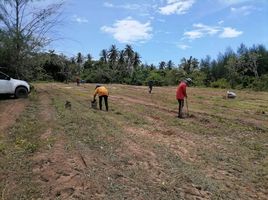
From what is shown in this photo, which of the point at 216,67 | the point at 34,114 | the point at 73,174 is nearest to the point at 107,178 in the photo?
the point at 73,174

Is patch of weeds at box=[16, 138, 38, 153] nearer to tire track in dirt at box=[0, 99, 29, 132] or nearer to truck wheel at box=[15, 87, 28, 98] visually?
tire track in dirt at box=[0, 99, 29, 132]

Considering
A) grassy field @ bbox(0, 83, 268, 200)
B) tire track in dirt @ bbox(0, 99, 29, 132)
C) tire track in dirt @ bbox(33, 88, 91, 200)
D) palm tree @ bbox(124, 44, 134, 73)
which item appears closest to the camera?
tire track in dirt @ bbox(33, 88, 91, 200)

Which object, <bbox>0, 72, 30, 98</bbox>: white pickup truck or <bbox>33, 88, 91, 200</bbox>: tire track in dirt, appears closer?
<bbox>33, 88, 91, 200</bbox>: tire track in dirt

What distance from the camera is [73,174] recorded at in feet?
26.7

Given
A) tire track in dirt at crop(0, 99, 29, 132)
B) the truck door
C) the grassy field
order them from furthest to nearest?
the truck door
tire track in dirt at crop(0, 99, 29, 132)
the grassy field

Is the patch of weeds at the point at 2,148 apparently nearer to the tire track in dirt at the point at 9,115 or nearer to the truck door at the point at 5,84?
the tire track in dirt at the point at 9,115

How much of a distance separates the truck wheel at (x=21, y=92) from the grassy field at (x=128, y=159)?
9.12 meters

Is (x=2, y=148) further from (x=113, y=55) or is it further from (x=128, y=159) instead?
(x=113, y=55)

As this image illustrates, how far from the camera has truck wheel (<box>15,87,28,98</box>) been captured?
2486 cm

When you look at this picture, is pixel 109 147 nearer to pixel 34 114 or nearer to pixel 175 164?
pixel 175 164

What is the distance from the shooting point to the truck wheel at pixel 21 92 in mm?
24861

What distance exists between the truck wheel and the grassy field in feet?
29.9

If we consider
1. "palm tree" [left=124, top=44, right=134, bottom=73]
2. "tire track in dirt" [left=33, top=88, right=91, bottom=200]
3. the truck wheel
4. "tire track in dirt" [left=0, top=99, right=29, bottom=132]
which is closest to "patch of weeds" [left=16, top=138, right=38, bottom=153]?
"tire track in dirt" [left=33, top=88, right=91, bottom=200]

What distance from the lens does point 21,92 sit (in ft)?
82.6
